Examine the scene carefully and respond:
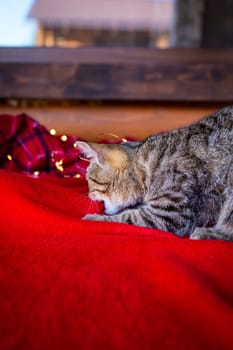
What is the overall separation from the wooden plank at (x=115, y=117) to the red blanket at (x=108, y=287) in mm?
1443

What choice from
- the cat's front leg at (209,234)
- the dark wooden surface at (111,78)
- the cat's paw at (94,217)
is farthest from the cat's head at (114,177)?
the dark wooden surface at (111,78)

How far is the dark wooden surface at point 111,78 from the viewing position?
2.40 meters

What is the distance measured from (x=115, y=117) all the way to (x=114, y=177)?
121cm

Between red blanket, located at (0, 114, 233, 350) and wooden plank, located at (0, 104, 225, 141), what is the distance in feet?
4.73

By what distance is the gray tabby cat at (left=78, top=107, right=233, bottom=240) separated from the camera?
1.22 meters

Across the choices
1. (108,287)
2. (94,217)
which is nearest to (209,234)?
(94,217)

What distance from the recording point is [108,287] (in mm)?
749

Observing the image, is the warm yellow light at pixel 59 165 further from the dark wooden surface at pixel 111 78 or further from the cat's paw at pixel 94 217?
the dark wooden surface at pixel 111 78

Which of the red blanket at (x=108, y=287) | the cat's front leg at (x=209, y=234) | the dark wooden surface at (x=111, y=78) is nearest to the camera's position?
the red blanket at (x=108, y=287)

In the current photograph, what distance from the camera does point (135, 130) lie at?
2559mm

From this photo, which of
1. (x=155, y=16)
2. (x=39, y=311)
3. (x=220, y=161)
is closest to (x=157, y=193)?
(x=220, y=161)

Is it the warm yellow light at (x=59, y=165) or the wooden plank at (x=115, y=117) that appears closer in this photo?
the warm yellow light at (x=59, y=165)

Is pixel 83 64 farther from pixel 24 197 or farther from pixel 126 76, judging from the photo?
pixel 24 197

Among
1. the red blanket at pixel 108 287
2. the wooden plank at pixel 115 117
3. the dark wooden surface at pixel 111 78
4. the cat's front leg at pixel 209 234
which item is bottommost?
the cat's front leg at pixel 209 234
